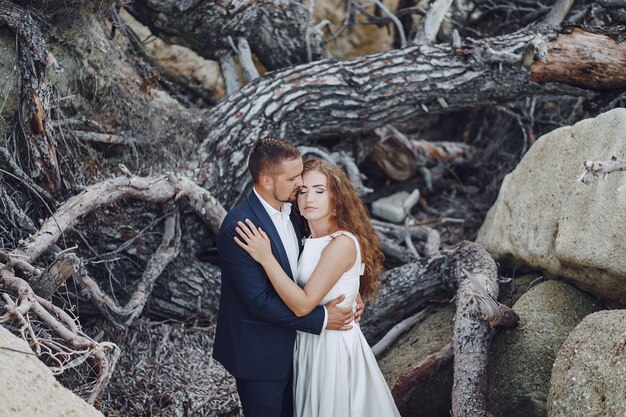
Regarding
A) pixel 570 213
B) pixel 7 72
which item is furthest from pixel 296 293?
pixel 7 72

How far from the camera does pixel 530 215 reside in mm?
5250

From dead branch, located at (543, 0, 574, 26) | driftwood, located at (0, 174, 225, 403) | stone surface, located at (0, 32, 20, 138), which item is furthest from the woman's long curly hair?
dead branch, located at (543, 0, 574, 26)

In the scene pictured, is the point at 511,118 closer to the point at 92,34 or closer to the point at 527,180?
the point at 527,180

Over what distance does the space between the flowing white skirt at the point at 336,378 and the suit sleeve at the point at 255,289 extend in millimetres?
249

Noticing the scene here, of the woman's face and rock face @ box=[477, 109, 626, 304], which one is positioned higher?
the woman's face

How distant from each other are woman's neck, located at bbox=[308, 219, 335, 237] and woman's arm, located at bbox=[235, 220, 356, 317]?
0.51 ft

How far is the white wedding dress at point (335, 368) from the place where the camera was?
159 inches

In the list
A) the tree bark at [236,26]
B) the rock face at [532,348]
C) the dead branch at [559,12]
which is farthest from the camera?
the dead branch at [559,12]

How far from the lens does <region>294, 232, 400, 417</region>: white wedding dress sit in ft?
13.2

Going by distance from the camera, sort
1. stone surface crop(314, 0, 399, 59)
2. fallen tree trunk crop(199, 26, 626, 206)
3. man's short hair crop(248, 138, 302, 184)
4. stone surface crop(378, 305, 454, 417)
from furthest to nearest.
A: stone surface crop(314, 0, 399, 59)
fallen tree trunk crop(199, 26, 626, 206)
stone surface crop(378, 305, 454, 417)
man's short hair crop(248, 138, 302, 184)

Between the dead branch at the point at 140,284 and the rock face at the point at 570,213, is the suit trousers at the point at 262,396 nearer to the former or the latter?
→ the dead branch at the point at 140,284

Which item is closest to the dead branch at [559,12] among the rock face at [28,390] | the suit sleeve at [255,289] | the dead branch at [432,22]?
the dead branch at [432,22]

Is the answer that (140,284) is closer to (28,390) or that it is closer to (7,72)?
(7,72)

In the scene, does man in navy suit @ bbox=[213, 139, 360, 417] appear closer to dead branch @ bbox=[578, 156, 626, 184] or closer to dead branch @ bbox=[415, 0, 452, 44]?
dead branch @ bbox=[578, 156, 626, 184]
